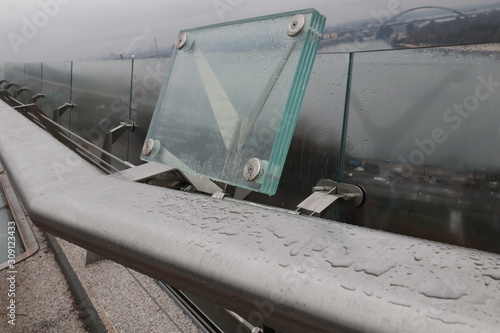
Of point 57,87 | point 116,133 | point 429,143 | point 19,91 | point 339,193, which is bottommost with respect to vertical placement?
point 19,91

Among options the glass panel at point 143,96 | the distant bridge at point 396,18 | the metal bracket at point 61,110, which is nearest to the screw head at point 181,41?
the distant bridge at point 396,18

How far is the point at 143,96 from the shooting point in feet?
13.0

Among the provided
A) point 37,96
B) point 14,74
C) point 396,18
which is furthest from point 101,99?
point 14,74

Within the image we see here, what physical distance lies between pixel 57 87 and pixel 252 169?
6479mm

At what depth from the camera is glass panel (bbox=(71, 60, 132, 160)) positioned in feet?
14.1

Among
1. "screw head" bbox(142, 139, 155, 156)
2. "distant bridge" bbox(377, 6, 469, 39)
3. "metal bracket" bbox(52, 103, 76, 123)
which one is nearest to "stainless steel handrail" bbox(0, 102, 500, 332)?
"screw head" bbox(142, 139, 155, 156)

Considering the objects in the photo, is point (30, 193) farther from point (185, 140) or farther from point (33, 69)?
point (33, 69)

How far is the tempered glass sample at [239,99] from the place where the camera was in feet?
3.69

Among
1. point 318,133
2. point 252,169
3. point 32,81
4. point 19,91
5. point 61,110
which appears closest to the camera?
point 252,169

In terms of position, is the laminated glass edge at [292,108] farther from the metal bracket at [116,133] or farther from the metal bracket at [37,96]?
the metal bracket at [37,96]

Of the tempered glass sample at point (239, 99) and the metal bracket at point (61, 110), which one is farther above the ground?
the tempered glass sample at point (239, 99)

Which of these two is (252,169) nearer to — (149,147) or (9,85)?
(149,147)

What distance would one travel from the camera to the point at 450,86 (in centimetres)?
172

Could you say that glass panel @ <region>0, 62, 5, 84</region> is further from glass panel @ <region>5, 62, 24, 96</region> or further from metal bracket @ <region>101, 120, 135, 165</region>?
metal bracket @ <region>101, 120, 135, 165</region>
